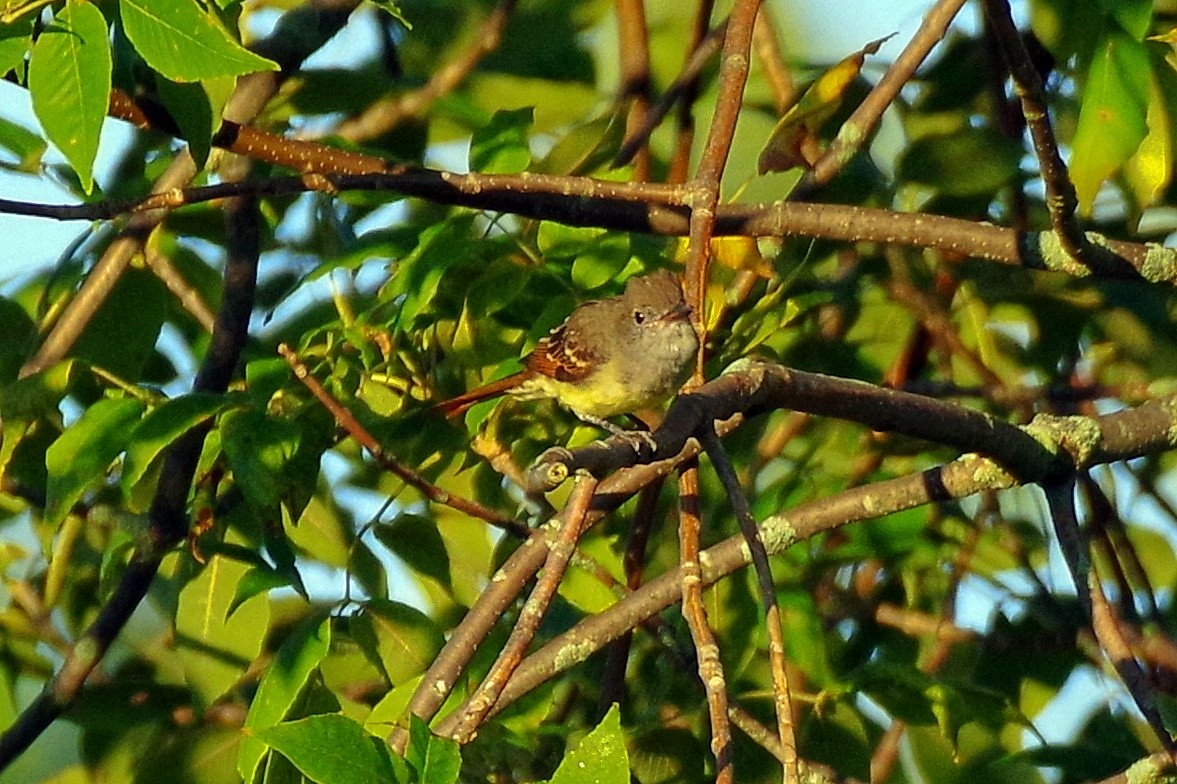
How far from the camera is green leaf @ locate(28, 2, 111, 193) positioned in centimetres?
212

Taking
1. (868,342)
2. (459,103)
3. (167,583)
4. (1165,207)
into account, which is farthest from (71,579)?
(1165,207)

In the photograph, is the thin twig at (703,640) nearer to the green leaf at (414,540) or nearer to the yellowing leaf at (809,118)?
the green leaf at (414,540)

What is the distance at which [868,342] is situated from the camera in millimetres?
4133

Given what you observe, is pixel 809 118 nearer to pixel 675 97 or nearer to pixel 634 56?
pixel 675 97

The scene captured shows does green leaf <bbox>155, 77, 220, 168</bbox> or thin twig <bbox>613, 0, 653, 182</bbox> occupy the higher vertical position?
thin twig <bbox>613, 0, 653, 182</bbox>

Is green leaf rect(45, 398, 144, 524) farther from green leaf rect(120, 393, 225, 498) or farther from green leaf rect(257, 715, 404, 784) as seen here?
green leaf rect(257, 715, 404, 784)

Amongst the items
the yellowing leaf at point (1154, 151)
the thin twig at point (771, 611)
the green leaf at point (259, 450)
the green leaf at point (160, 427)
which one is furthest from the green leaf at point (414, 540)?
the yellowing leaf at point (1154, 151)

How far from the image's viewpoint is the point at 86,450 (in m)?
3.12

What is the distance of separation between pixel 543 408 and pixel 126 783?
1259 mm

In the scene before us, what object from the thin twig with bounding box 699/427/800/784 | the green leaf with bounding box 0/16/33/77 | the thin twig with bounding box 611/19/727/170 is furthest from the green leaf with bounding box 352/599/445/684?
the green leaf with bounding box 0/16/33/77

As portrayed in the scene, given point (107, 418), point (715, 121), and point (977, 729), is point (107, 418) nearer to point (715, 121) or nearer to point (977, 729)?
point (715, 121)

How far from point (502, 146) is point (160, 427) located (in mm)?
885

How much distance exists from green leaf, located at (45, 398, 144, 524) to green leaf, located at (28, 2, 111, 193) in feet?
3.26

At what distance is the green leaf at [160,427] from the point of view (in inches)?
119
